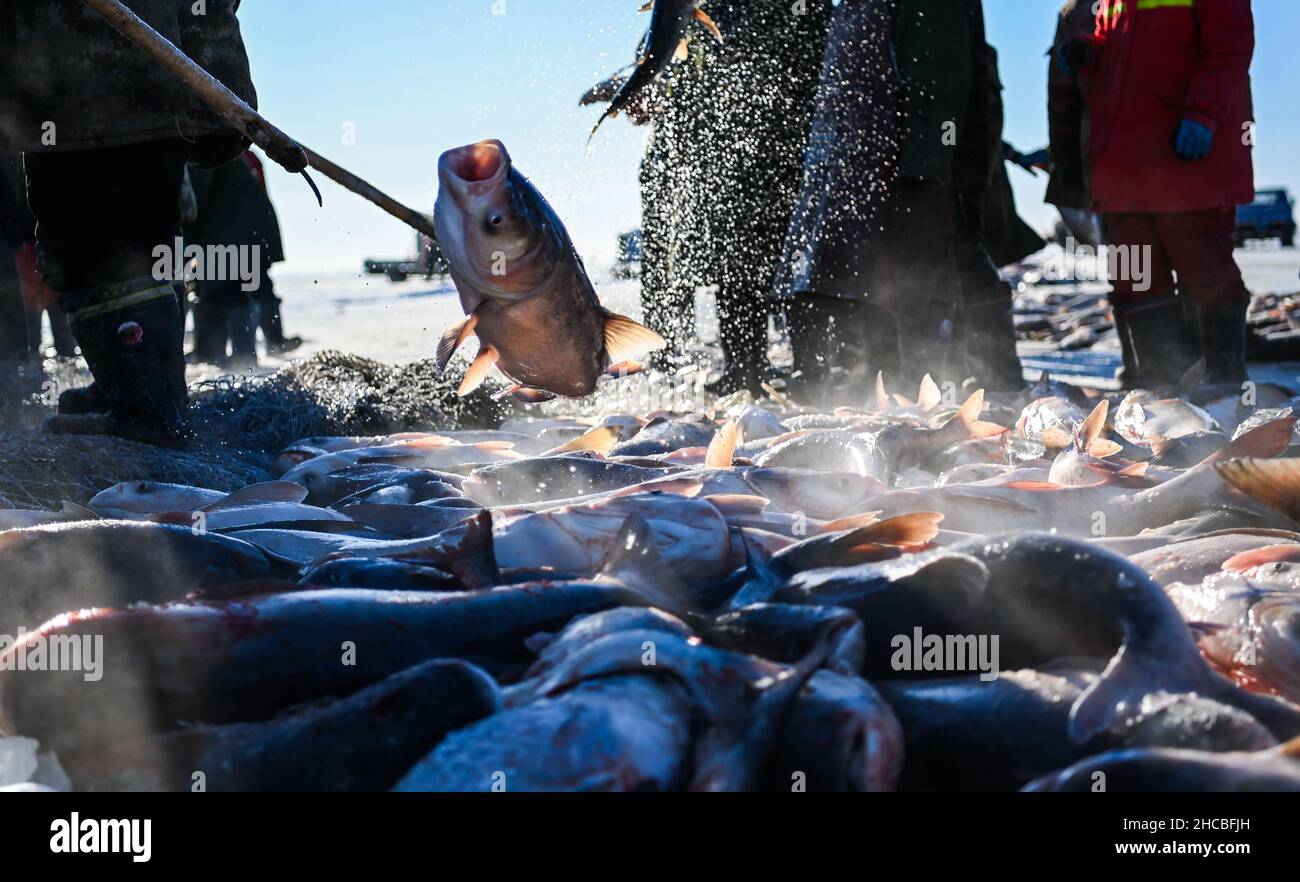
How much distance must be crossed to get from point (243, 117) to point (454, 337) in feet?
3.34

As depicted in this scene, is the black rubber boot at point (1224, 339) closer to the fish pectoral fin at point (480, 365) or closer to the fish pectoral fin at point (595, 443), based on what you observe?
the fish pectoral fin at point (595, 443)

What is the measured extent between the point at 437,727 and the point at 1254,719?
122 centimetres

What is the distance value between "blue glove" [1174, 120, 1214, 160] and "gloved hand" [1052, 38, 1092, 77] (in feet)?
3.02

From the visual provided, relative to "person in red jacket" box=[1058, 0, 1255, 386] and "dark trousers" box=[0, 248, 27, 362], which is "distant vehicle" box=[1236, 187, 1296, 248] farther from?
"dark trousers" box=[0, 248, 27, 362]

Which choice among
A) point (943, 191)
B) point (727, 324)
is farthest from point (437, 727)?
point (727, 324)

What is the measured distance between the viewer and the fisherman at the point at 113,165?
Result: 443 centimetres

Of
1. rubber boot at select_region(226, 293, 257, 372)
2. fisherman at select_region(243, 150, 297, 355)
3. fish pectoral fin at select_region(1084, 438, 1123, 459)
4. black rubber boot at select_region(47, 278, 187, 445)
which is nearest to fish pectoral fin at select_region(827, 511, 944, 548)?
fish pectoral fin at select_region(1084, 438, 1123, 459)

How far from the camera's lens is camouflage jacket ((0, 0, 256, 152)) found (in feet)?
14.5

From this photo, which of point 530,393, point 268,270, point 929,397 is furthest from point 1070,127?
point 268,270

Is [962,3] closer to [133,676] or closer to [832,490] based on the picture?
[832,490]

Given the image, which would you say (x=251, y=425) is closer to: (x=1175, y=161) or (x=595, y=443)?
(x=595, y=443)

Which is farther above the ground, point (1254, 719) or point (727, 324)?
point (727, 324)

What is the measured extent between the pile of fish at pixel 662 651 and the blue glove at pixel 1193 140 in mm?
4130
